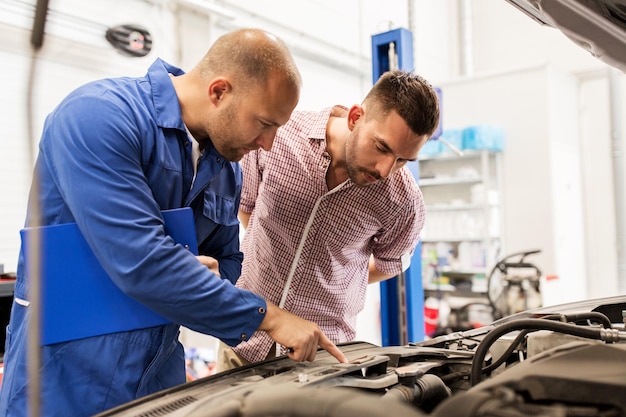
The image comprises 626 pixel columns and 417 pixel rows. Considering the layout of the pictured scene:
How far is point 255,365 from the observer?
1.19 m

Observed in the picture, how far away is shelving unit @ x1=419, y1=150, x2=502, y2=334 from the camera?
214 inches

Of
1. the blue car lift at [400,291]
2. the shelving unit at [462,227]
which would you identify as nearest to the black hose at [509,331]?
the blue car lift at [400,291]

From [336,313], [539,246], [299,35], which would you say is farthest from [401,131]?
[539,246]

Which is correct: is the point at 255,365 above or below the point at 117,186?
below

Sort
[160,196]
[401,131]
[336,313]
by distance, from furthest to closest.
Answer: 1. [336,313]
2. [401,131]
3. [160,196]

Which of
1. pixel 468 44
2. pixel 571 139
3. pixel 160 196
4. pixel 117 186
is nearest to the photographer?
pixel 117 186

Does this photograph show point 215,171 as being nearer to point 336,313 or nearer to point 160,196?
point 160,196

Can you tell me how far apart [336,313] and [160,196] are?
0.92 meters

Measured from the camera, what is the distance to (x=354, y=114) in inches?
65.2

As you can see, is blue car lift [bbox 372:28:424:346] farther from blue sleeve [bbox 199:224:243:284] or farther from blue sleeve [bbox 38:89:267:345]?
blue sleeve [bbox 38:89:267:345]

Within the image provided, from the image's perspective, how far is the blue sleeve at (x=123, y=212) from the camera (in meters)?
0.94

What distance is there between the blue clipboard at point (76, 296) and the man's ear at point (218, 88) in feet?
1.25

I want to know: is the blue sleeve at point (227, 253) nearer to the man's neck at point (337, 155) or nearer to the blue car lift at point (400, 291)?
the man's neck at point (337, 155)

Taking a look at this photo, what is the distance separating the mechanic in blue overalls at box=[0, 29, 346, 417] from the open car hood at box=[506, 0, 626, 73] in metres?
0.67
